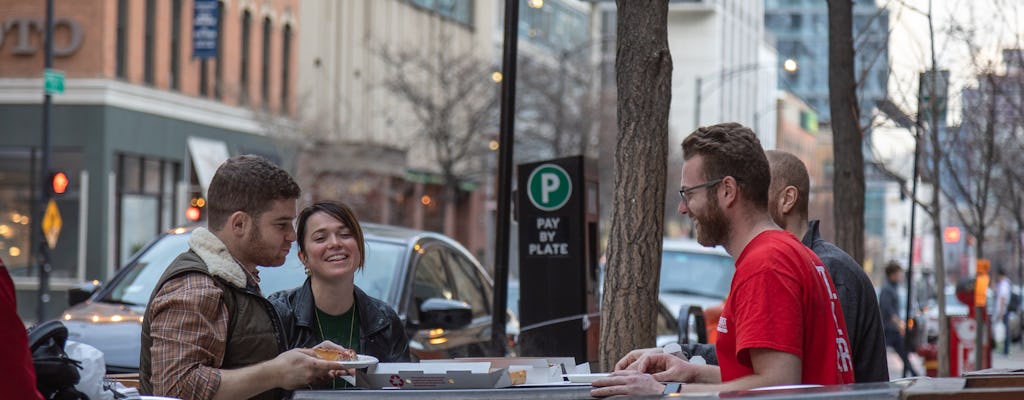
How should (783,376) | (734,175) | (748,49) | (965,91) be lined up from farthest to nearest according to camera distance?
(748,49) → (965,91) → (734,175) → (783,376)

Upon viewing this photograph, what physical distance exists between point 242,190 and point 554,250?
5.80m

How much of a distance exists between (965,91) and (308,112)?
30.5 meters

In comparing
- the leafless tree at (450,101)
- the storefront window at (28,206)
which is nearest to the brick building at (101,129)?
the storefront window at (28,206)

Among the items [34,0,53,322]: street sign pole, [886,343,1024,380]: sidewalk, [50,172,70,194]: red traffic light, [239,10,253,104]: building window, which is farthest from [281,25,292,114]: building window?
[886,343,1024,380]: sidewalk

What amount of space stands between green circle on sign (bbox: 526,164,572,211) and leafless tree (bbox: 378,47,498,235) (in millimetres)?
38655

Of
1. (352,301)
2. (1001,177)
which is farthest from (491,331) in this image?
(1001,177)

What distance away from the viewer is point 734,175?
14.2ft

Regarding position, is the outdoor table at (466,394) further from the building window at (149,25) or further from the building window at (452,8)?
the building window at (452,8)

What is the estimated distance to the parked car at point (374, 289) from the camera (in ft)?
27.8

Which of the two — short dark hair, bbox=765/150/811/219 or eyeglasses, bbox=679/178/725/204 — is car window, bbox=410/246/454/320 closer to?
short dark hair, bbox=765/150/811/219

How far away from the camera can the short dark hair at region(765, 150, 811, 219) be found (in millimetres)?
5559

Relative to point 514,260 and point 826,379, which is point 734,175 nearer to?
point 826,379

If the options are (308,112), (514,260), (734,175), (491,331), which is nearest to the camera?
(734,175)

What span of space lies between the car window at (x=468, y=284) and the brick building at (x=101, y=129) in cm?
2576
